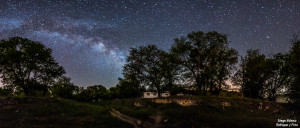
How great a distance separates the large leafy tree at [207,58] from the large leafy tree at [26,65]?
96.7 ft

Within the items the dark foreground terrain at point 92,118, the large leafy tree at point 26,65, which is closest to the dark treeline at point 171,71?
the large leafy tree at point 26,65

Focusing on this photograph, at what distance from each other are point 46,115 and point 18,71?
2308cm

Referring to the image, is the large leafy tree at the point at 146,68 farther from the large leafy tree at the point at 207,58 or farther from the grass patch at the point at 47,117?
the grass patch at the point at 47,117

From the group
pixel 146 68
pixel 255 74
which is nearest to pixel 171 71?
pixel 146 68

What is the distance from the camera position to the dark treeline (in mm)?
32781

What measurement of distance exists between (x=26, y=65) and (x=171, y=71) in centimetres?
3239

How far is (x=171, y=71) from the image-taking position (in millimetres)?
45938

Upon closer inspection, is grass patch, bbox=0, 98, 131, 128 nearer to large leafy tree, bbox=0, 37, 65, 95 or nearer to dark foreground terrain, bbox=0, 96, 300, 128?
dark foreground terrain, bbox=0, 96, 300, 128

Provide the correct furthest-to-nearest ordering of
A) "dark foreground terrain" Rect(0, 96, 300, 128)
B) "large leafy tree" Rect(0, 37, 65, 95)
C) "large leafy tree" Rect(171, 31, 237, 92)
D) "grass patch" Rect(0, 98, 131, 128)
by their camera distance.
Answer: "large leafy tree" Rect(171, 31, 237, 92), "large leafy tree" Rect(0, 37, 65, 95), "dark foreground terrain" Rect(0, 96, 300, 128), "grass patch" Rect(0, 98, 131, 128)

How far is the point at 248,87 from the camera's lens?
150ft

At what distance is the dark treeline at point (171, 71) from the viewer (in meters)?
32.8

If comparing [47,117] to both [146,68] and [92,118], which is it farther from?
[146,68]

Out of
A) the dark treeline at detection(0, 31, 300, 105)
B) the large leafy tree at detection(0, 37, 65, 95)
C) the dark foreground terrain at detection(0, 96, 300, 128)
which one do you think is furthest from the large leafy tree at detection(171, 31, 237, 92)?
the large leafy tree at detection(0, 37, 65, 95)

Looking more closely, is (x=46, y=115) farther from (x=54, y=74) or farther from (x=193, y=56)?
(x=193, y=56)
